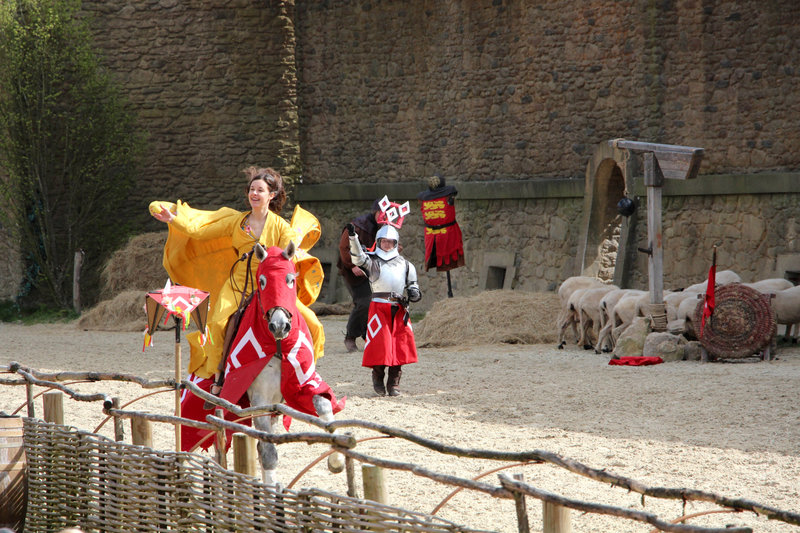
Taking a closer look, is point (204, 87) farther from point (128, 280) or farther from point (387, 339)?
point (387, 339)

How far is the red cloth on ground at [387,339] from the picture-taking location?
27.5 feet

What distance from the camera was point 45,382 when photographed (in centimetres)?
563

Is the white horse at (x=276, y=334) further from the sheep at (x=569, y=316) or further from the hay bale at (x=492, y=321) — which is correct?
the hay bale at (x=492, y=321)

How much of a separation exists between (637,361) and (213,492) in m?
6.07

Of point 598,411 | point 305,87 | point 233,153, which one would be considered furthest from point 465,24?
point 598,411

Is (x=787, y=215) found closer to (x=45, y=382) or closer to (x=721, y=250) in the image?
(x=721, y=250)

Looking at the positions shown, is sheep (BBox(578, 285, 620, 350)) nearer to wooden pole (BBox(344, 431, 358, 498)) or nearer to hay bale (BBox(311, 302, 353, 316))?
hay bale (BBox(311, 302, 353, 316))

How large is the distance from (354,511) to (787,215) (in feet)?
29.9

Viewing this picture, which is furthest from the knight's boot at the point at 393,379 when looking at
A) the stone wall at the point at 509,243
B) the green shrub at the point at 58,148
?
the green shrub at the point at 58,148

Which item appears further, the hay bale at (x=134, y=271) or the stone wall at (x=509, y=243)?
the hay bale at (x=134, y=271)

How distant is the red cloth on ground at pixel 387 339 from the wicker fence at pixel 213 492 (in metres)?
3.16

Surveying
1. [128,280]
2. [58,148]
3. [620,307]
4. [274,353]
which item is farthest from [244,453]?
[58,148]

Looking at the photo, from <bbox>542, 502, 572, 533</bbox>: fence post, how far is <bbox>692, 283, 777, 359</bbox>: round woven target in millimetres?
6570

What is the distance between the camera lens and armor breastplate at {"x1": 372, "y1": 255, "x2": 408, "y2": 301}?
8.44m
